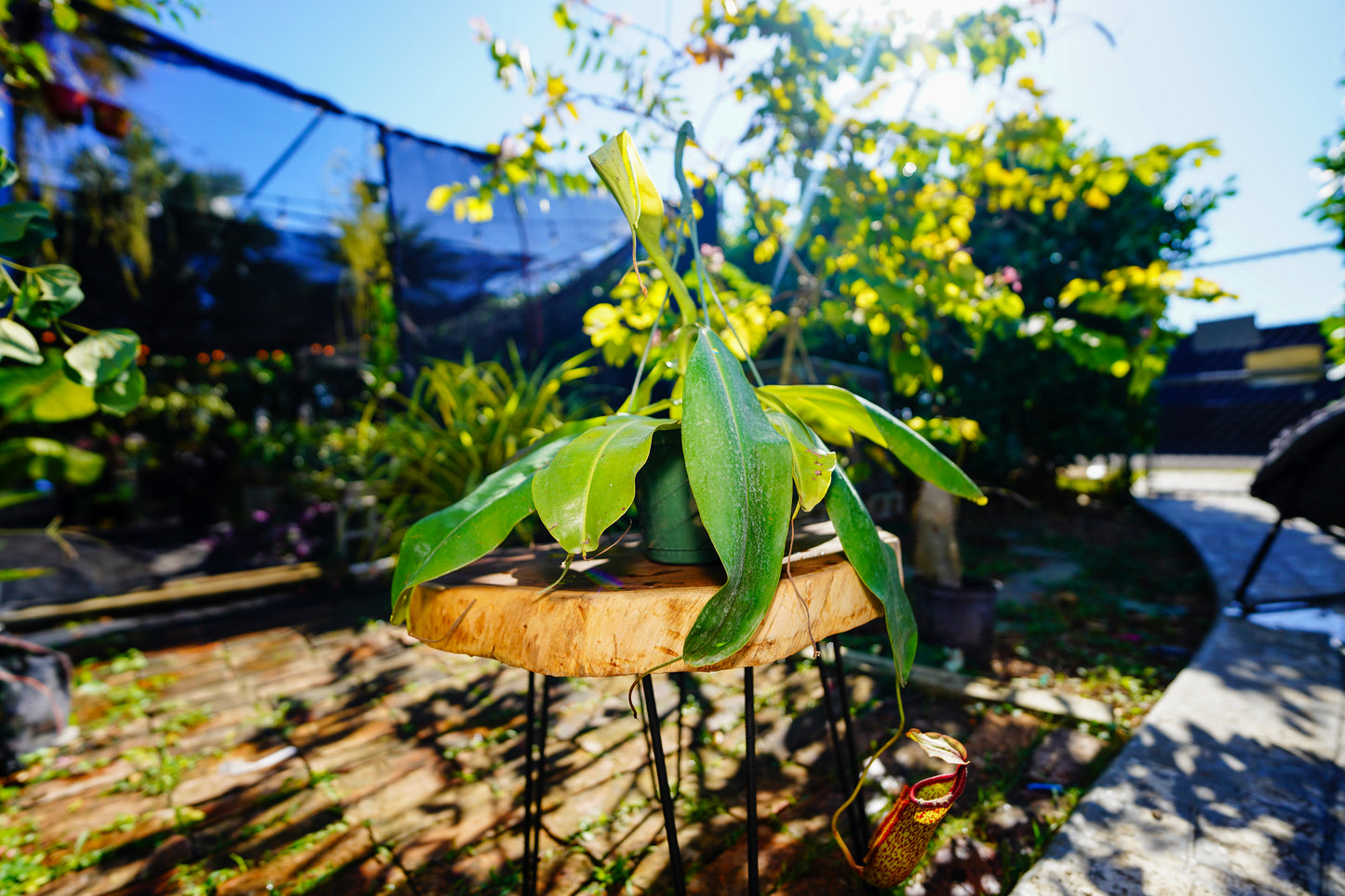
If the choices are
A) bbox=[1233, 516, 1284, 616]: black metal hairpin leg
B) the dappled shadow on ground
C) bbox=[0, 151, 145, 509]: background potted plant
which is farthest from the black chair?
bbox=[0, 151, 145, 509]: background potted plant

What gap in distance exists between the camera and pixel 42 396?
5.24 ft

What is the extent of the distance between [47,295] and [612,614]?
877 mm

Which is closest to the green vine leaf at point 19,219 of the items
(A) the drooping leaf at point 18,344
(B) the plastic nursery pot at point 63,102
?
(A) the drooping leaf at point 18,344

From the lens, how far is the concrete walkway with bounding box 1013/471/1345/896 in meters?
1.01

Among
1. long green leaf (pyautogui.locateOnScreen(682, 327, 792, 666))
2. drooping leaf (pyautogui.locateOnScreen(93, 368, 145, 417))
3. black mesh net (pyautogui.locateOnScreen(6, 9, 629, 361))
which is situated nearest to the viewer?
long green leaf (pyautogui.locateOnScreen(682, 327, 792, 666))

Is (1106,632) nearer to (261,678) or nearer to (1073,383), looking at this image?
(1073,383)

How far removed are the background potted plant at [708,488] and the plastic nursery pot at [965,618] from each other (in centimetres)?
145

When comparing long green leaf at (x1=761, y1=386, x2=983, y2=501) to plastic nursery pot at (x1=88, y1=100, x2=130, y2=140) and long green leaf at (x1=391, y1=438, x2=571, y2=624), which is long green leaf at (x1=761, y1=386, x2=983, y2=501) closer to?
long green leaf at (x1=391, y1=438, x2=571, y2=624)

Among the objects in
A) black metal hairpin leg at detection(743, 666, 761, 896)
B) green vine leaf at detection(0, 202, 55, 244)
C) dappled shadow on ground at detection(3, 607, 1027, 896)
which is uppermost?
green vine leaf at detection(0, 202, 55, 244)

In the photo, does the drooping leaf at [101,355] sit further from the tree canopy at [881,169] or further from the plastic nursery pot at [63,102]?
the plastic nursery pot at [63,102]

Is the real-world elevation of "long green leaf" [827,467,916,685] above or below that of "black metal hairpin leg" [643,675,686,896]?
above

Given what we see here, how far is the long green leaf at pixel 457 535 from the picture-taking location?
65 centimetres

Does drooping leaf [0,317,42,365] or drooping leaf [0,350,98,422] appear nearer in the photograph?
drooping leaf [0,317,42,365]

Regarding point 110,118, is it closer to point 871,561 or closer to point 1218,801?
point 871,561
